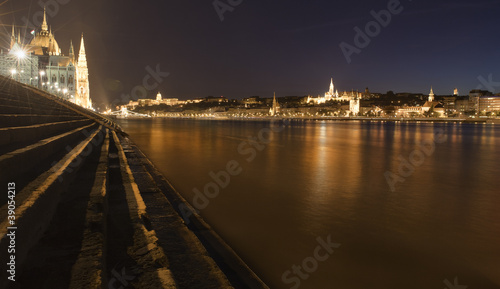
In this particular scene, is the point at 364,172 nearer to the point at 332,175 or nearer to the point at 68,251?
the point at 332,175

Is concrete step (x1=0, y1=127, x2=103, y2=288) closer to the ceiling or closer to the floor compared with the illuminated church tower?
closer to the floor

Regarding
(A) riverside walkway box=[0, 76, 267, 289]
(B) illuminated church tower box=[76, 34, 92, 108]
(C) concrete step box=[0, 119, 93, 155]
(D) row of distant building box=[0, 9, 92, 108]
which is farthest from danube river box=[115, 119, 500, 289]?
(B) illuminated church tower box=[76, 34, 92, 108]

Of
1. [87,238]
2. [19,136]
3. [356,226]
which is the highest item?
[19,136]

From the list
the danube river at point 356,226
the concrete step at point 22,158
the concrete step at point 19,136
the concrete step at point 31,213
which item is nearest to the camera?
the concrete step at point 31,213

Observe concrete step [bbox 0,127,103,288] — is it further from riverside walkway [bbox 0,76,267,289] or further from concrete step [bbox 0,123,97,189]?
concrete step [bbox 0,123,97,189]

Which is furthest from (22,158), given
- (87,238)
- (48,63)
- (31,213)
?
(48,63)

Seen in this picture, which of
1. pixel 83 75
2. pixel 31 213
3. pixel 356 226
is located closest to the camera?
pixel 31 213

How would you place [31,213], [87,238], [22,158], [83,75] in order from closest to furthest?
[31,213]
[87,238]
[22,158]
[83,75]

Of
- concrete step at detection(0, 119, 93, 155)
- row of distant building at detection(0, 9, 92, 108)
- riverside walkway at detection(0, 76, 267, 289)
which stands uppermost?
row of distant building at detection(0, 9, 92, 108)

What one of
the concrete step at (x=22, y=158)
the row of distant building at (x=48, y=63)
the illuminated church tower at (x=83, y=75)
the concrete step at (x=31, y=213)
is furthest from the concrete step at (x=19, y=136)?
the illuminated church tower at (x=83, y=75)

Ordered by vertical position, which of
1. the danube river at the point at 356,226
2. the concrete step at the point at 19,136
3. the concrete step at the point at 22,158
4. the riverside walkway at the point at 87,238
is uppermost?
the concrete step at the point at 19,136

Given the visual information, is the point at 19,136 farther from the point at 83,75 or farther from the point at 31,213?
the point at 83,75

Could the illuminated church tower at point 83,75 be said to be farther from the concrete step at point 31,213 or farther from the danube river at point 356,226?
the concrete step at point 31,213

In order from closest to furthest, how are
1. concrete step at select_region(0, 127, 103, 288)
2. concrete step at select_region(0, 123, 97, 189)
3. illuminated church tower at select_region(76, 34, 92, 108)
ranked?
concrete step at select_region(0, 127, 103, 288)
concrete step at select_region(0, 123, 97, 189)
illuminated church tower at select_region(76, 34, 92, 108)
